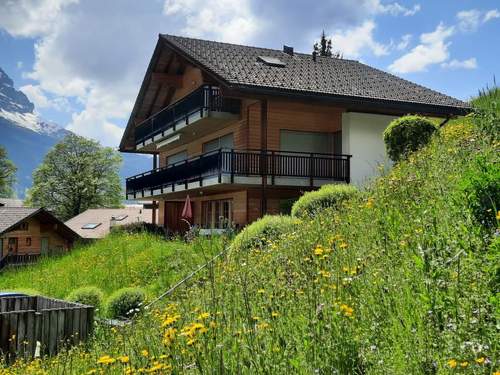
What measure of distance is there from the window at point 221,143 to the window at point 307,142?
2264mm

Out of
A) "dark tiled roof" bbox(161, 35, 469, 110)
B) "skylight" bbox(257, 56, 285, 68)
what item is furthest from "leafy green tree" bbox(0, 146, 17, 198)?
"skylight" bbox(257, 56, 285, 68)

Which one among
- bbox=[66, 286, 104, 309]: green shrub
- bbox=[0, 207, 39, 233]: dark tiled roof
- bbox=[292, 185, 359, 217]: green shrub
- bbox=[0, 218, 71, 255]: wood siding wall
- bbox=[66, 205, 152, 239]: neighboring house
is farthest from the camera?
bbox=[66, 205, 152, 239]: neighboring house

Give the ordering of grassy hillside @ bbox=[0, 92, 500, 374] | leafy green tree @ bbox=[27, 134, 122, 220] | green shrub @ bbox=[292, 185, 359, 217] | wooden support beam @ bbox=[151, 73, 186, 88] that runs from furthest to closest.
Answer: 1. leafy green tree @ bbox=[27, 134, 122, 220]
2. wooden support beam @ bbox=[151, 73, 186, 88]
3. green shrub @ bbox=[292, 185, 359, 217]
4. grassy hillside @ bbox=[0, 92, 500, 374]

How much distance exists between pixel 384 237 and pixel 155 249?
38.2ft

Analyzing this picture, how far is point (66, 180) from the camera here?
59.4 meters

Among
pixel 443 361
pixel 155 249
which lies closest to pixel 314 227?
pixel 443 361

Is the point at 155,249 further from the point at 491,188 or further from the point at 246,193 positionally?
the point at 491,188

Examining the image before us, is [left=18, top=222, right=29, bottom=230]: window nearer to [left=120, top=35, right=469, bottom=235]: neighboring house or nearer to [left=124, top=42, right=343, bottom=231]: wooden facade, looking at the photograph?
[left=120, top=35, right=469, bottom=235]: neighboring house

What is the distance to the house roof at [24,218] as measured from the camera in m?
32.4

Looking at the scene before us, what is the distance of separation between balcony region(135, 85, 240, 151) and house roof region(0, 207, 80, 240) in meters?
10.1

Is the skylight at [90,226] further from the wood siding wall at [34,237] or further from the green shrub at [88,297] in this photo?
the green shrub at [88,297]

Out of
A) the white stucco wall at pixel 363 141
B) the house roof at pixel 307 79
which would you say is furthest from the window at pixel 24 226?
the white stucco wall at pixel 363 141

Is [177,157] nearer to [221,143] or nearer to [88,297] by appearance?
[221,143]

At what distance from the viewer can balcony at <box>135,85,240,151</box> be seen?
21406 mm
